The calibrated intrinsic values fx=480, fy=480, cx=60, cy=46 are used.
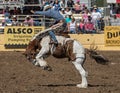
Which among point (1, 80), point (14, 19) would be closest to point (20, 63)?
point (1, 80)

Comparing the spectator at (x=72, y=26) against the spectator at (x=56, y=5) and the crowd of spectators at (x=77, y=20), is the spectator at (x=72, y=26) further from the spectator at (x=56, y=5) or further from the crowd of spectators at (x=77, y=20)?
the spectator at (x=56, y=5)

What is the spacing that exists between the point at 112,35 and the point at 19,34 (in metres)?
4.67

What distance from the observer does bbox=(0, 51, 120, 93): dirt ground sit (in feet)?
35.1

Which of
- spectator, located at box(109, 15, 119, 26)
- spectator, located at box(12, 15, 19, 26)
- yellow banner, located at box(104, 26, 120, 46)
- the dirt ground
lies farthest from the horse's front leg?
spectator, located at box(109, 15, 119, 26)

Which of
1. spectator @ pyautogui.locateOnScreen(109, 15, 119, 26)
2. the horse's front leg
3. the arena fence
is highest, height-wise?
the horse's front leg

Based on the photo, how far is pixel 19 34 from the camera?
23953 millimetres

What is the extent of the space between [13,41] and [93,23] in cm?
433

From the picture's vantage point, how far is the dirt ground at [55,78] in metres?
10.7

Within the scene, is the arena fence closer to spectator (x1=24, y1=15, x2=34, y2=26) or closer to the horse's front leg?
spectator (x1=24, y1=15, x2=34, y2=26)

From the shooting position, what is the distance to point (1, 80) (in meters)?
12.3

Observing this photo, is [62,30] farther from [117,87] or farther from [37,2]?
[37,2]

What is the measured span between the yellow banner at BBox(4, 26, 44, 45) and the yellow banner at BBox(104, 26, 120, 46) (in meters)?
3.29

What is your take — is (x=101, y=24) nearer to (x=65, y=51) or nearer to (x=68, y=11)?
(x=68, y=11)

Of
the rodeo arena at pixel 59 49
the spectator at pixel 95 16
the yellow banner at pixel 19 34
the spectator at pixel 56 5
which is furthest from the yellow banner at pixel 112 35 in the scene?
the yellow banner at pixel 19 34
